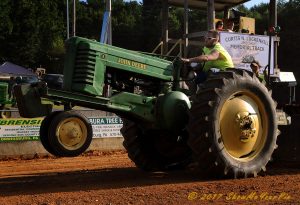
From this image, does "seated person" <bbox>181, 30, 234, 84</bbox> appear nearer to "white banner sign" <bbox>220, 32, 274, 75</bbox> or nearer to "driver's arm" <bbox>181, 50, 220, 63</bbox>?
"driver's arm" <bbox>181, 50, 220, 63</bbox>

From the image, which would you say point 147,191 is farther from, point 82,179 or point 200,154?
point 82,179

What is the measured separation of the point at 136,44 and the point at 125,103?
208 feet

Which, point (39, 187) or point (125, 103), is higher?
point (125, 103)

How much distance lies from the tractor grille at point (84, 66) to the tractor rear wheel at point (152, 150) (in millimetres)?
1757

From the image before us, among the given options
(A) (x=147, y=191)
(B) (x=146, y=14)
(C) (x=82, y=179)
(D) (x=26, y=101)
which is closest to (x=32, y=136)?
(C) (x=82, y=179)

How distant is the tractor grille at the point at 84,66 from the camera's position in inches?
292

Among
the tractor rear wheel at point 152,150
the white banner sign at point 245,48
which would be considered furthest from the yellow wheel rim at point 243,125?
the white banner sign at point 245,48

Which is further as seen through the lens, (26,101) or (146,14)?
(146,14)

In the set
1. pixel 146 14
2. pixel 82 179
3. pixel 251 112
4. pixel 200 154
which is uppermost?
pixel 146 14

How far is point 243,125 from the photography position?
7.82 meters

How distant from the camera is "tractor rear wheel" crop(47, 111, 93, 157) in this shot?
282 inches

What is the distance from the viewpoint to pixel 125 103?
7812mm

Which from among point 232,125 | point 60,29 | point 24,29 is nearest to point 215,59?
point 232,125

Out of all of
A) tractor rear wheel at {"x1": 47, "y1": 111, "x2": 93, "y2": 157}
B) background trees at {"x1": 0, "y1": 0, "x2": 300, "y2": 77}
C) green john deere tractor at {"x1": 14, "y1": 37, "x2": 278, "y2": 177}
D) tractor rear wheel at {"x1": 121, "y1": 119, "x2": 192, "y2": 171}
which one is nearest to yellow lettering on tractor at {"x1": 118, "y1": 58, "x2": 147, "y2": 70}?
green john deere tractor at {"x1": 14, "y1": 37, "x2": 278, "y2": 177}
